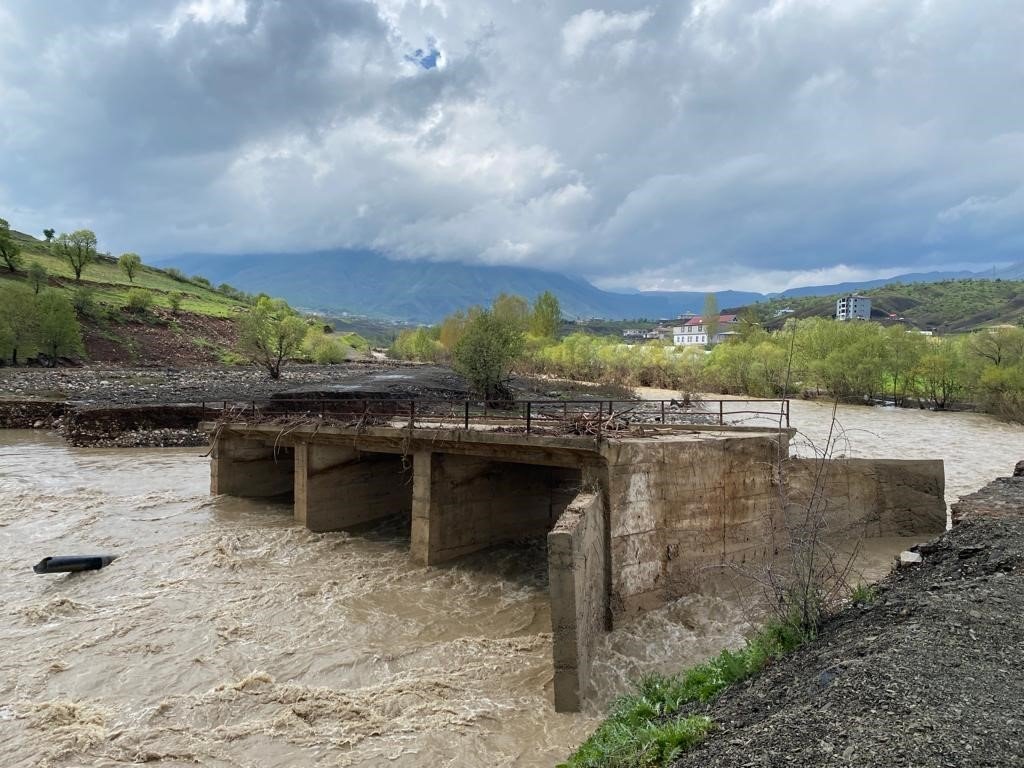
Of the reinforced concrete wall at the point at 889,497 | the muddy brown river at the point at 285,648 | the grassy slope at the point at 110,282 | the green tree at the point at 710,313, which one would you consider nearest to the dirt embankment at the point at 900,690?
the muddy brown river at the point at 285,648

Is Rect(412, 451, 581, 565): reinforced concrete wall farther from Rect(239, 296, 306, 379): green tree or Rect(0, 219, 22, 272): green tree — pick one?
Rect(0, 219, 22, 272): green tree

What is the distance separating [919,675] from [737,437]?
31.3 ft

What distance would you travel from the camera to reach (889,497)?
743 inches

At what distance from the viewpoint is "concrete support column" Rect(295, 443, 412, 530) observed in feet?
65.2

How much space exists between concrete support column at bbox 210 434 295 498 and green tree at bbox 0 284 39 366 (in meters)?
54.6

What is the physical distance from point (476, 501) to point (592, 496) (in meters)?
5.83

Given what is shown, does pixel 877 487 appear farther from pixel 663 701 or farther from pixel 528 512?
pixel 663 701

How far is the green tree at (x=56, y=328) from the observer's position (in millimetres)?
66125

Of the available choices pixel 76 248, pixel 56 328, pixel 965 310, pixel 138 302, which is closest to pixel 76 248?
pixel 76 248

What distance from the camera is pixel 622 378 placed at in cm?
8131

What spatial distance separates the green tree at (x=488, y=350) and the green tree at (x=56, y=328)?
156 feet

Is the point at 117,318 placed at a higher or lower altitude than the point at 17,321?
higher

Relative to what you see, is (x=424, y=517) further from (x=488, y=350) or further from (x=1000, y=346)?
(x=1000, y=346)

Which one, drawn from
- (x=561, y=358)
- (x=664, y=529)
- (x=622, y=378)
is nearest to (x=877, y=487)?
(x=664, y=529)
